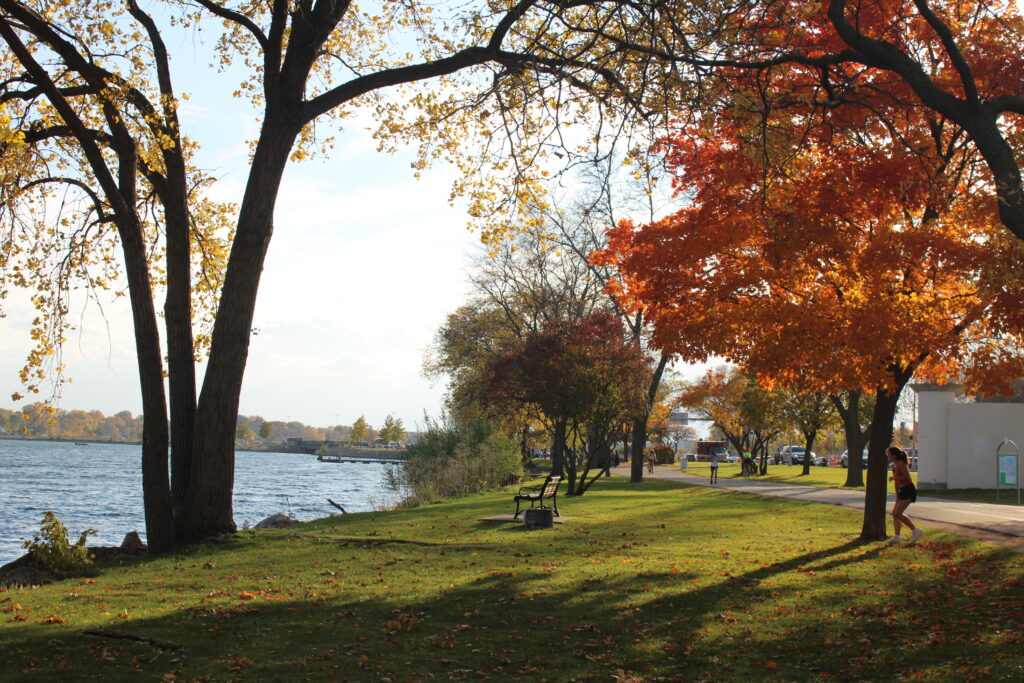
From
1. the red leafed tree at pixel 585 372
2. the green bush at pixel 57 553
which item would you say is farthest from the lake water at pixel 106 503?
the red leafed tree at pixel 585 372

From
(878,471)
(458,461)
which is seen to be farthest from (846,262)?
(458,461)

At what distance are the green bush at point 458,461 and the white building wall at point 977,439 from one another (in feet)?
47.3

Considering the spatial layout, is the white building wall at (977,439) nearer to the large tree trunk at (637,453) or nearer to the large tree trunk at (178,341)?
the large tree trunk at (637,453)

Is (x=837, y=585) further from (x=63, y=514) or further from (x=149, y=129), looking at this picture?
(x=63, y=514)

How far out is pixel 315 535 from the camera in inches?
584

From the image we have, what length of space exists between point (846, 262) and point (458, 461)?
19.2 metres

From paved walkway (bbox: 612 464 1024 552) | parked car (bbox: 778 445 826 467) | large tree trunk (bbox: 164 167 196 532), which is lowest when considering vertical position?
parked car (bbox: 778 445 826 467)

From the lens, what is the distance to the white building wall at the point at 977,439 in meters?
28.0

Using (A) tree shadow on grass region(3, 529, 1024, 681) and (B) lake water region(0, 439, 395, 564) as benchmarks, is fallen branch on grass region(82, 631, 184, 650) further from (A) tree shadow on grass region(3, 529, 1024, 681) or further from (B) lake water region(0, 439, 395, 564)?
(B) lake water region(0, 439, 395, 564)

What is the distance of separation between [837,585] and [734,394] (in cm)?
4787

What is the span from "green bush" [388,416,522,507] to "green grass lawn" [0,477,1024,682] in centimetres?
1526

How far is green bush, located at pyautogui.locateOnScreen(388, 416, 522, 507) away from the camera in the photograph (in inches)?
1172

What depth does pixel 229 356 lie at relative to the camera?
13.8 meters

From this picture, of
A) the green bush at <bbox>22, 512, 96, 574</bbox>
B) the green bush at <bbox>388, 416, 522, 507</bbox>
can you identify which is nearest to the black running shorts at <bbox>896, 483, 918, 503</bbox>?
the green bush at <bbox>22, 512, 96, 574</bbox>
